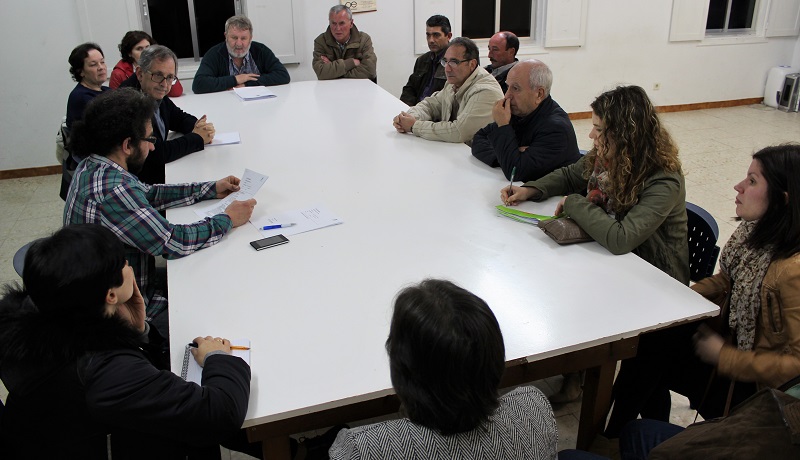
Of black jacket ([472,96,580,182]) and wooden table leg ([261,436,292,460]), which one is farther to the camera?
A: black jacket ([472,96,580,182])

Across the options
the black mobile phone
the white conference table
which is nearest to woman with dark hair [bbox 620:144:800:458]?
the white conference table

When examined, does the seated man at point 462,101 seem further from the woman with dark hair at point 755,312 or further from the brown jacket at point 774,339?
the brown jacket at point 774,339

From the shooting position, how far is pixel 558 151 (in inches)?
107

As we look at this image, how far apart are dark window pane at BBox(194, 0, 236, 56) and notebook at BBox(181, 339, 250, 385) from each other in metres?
4.81

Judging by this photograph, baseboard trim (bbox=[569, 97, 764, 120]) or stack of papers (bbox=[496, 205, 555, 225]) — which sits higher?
stack of papers (bbox=[496, 205, 555, 225])

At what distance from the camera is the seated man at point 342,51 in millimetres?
5238

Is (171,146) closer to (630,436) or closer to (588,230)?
(588,230)

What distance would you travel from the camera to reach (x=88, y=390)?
1.29 metres

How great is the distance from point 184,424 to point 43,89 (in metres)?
4.90

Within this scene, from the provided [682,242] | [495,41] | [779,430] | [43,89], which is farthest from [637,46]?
[779,430]

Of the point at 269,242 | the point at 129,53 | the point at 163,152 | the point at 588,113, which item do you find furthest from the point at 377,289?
the point at 588,113

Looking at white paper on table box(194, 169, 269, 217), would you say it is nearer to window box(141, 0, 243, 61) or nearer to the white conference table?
the white conference table

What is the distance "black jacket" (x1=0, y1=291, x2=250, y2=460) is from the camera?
129 centimetres

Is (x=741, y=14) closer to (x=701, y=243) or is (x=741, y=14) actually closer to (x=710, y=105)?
(x=710, y=105)
